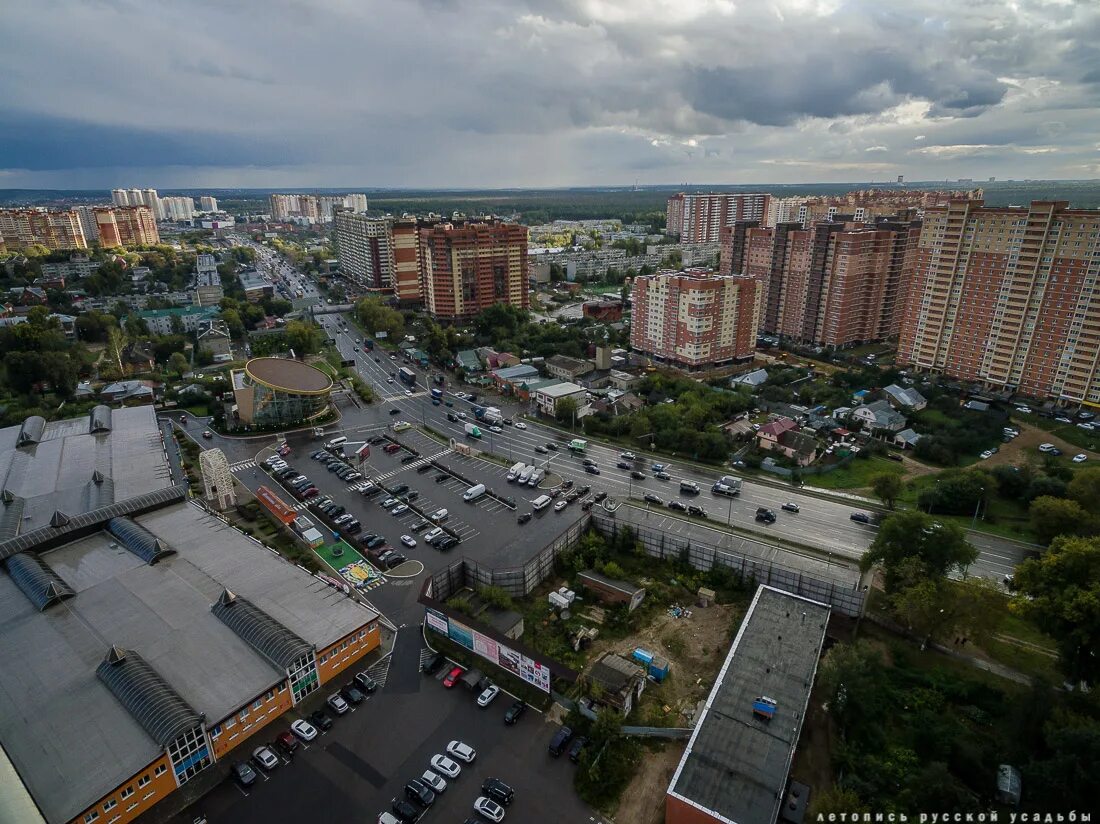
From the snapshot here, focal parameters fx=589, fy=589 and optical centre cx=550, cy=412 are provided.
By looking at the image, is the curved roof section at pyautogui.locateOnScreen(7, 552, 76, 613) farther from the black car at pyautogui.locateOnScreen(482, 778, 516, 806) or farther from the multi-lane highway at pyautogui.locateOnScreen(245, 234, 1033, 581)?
the multi-lane highway at pyautogui.locateOnScreen(245, 234, 1033, 581)

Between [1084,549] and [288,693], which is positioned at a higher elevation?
[1084,549]

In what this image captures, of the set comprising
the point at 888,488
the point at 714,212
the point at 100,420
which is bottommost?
the point at 888,488

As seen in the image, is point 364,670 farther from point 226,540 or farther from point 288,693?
point 226,540

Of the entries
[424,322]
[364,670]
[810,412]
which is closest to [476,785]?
[364,670]

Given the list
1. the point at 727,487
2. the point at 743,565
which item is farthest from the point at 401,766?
the point at 727,487

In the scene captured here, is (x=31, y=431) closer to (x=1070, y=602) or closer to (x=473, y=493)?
(x=473, y=493)

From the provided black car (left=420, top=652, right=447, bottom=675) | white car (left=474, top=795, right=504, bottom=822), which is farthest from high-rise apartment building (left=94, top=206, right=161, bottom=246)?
white car (left=474, top=795, right=504, bottom=822)

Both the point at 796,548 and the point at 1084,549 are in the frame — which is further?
the point at 796,548
